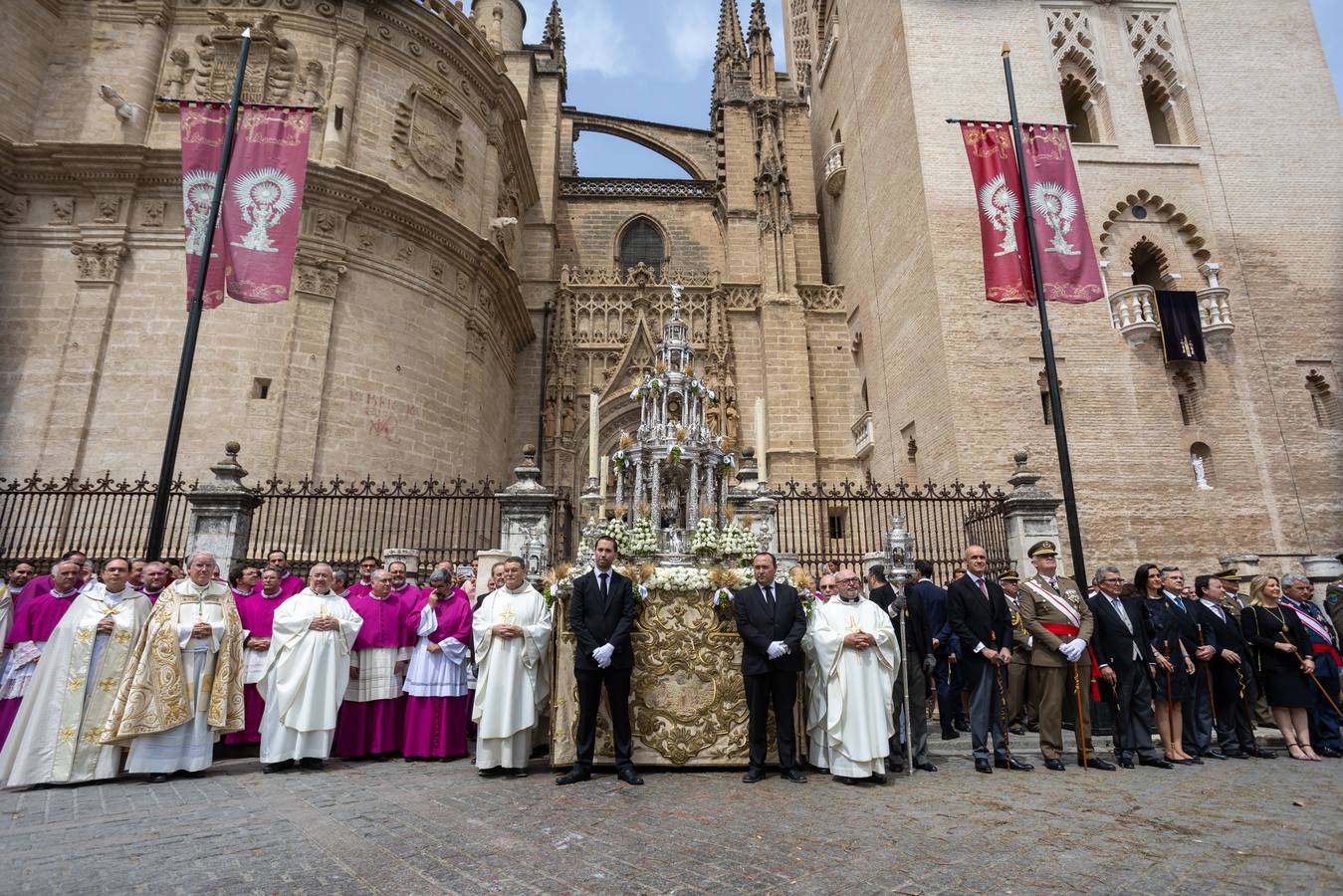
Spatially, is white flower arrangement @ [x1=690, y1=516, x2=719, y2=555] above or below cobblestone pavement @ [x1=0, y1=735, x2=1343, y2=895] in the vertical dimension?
above

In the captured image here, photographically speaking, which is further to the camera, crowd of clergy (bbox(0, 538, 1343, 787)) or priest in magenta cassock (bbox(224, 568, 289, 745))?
priest in magenta cassock (bbox(224, 568, 289, 745))

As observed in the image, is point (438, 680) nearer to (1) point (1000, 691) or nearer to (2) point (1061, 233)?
(1) point (1000, 691)

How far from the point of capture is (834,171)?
71.6 ft

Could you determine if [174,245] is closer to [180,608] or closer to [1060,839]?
[180,608]

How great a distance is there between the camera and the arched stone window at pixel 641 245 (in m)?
24.2

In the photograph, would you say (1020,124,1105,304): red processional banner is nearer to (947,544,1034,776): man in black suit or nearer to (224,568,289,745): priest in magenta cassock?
(947,544,1034,776): man in black suit

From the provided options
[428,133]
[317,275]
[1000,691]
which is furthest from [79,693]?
[428,133]

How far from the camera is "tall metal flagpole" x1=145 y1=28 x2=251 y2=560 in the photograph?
758 centimetres

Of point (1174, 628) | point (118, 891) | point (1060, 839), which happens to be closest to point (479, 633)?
point (118, 891)

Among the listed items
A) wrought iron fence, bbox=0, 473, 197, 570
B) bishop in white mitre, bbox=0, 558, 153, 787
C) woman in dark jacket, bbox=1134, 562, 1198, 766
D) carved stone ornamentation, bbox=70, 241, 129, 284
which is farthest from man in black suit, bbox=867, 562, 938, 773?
carved stone ornamentation, bbox=70, 241, 129, 284

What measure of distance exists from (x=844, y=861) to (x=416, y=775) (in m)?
3.89

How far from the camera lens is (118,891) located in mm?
3174

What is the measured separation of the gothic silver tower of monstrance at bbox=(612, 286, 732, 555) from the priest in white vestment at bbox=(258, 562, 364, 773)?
165 inches

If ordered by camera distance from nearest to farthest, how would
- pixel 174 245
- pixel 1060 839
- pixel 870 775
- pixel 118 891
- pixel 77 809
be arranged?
pixel 118 891, pixel 1060 839, pixel 77 809, pixel 870 775, pixel 174 245
